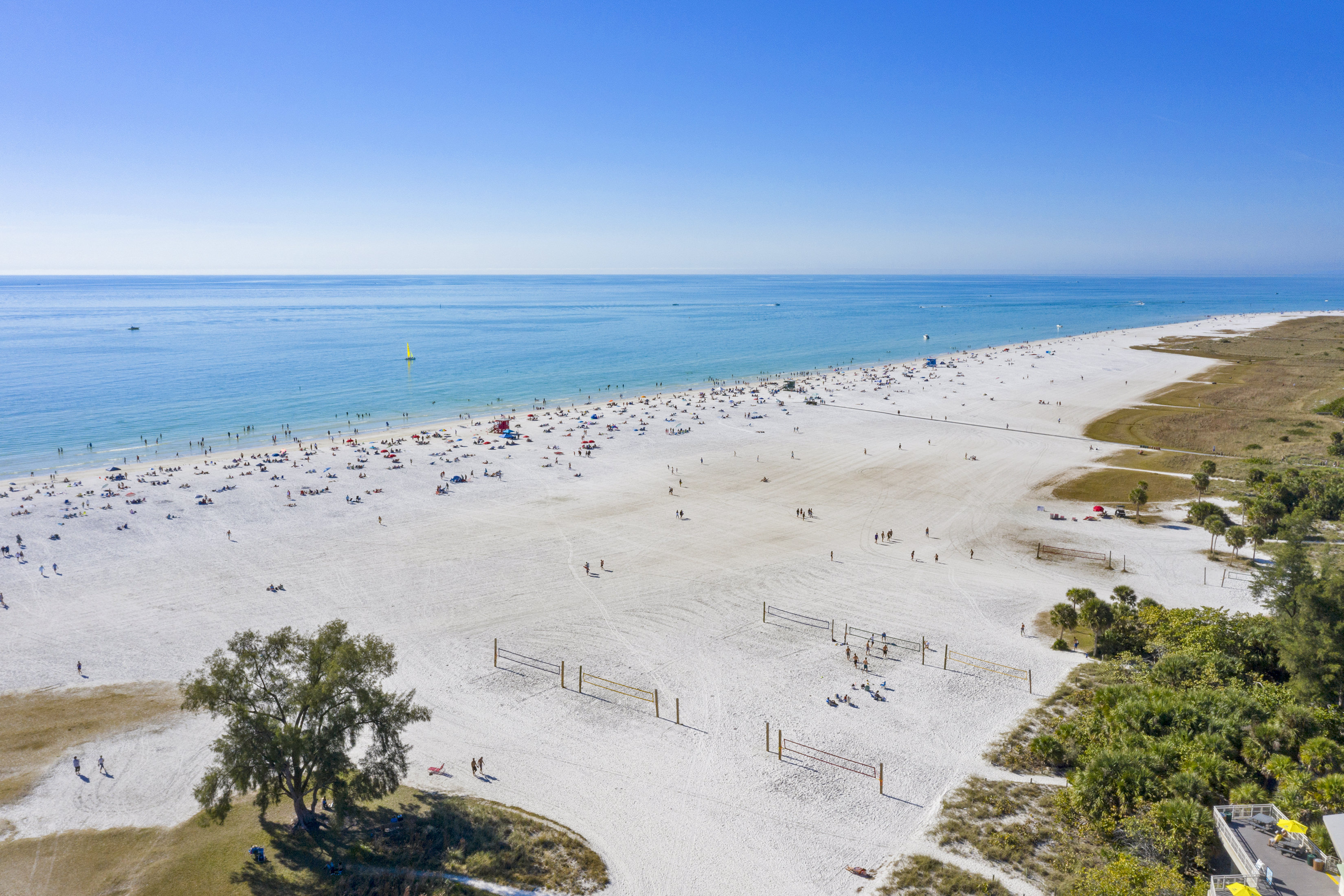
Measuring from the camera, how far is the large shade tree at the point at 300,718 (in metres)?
20.8

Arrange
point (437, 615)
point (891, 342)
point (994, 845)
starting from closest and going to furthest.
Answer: point (994, 845) → point (437, 615) → point (891, 342)

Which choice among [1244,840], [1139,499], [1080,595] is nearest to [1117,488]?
[1139,499]

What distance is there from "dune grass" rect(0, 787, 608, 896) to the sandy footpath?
2.76ft

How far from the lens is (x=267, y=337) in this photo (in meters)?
166

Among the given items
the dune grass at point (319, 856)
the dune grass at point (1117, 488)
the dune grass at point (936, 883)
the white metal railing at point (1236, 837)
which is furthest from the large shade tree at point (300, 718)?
the dune grass at point (1117, 488)

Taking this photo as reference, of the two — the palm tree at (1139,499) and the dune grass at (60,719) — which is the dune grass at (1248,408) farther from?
the dune grass at (60,719)

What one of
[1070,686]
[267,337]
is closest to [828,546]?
[1070,686]

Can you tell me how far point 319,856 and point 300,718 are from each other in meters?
4.00

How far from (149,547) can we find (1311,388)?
12610cm

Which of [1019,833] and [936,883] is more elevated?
[1019,833]

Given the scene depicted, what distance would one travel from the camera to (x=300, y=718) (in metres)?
21.6

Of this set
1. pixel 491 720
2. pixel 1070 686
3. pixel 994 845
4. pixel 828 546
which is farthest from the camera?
pixel 828 546

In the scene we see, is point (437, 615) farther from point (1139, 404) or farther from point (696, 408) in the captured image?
point (1139, 404)

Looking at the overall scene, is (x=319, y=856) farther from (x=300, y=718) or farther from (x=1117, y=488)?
(x=1117, y=488)
